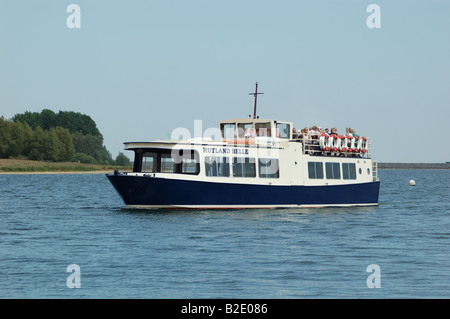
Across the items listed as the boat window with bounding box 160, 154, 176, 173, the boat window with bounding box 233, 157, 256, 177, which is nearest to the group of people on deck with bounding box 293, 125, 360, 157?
the boat window with bounding box 233, 157, 256, 177

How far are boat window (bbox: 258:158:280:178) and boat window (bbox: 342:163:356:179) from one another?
5.66 metres

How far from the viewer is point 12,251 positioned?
86.0ft

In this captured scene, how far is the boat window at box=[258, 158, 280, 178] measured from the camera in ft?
127

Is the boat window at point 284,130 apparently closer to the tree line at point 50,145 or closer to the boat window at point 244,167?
the boat window at point 244,167

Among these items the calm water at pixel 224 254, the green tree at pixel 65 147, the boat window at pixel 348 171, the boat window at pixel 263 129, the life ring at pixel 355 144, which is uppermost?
the green tree at pixel 65 147

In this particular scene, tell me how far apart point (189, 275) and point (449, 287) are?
719cm

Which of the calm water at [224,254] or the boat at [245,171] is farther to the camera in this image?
the boat at [245,171]

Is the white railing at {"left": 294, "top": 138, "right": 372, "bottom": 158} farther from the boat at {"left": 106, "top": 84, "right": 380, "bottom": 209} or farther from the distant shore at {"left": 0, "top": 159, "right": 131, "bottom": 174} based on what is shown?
the distant shore at {"left": 0, "top": 159, "right": 131, "bottom": 174}

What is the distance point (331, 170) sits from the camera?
42281 mm

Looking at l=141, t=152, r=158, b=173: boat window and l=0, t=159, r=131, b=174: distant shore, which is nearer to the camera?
l=141, t=152, r=158, b=173: boat window

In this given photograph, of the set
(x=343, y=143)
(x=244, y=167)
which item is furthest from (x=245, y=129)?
(x=343, y=143)

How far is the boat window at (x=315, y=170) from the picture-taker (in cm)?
4088

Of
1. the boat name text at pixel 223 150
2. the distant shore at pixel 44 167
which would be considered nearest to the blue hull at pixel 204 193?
the boat name text at pixel 223 150

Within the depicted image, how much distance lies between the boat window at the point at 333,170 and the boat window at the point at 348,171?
20.5 inches
